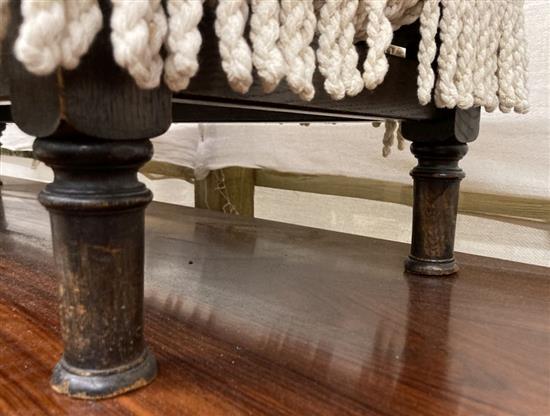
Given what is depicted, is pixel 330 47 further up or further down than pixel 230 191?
further up

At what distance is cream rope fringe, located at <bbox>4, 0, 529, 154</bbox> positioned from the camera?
10.4 inches

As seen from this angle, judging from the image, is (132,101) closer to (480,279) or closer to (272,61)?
(272,61)

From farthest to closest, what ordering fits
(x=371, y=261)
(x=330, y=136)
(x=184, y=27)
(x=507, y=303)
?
(x=330, y=136) < (x=371, y=261) < (x=507, y=303) < (x=184, y=27)

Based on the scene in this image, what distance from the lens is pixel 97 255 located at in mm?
339

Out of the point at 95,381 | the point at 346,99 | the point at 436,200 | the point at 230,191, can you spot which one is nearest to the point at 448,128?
the point at 436,200

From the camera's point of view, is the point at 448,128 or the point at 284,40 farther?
the point at 448,128

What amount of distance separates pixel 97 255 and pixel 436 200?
414 mm

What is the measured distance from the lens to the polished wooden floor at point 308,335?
1.17 ft

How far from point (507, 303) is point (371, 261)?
21cm

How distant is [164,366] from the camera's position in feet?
Result: 1.32

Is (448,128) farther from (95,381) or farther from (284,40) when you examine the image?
(95,381)

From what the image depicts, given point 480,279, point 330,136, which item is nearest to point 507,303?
point 480,279

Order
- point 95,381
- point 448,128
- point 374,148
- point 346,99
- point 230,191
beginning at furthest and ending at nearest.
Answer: point 230,191
point 374,148
point 448,128
point 346,99
point 95,381

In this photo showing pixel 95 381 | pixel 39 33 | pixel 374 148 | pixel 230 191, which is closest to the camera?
pixel 39 33
